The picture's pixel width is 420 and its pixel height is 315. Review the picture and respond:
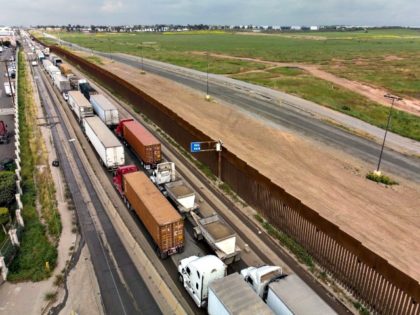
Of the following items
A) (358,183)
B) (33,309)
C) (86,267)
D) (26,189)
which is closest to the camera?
(33,309)

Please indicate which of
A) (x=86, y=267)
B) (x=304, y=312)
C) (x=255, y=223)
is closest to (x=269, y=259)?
(x=255, y=223)

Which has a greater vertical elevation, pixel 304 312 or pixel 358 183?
pixel 304 312

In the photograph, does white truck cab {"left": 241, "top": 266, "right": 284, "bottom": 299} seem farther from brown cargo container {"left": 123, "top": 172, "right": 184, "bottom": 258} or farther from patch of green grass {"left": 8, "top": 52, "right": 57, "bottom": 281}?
patch of green grass {"left": 8, "top": 52, "right": 57, "bottom": 281}

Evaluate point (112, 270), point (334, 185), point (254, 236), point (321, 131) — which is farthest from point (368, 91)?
point (112, 270)

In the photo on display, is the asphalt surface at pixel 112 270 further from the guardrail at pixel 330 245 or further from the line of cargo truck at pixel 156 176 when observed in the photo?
the guardrail at pixel 330 245

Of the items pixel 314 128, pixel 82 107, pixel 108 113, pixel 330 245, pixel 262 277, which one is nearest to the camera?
pixel 262 277

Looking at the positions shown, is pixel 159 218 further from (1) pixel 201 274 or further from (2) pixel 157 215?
(1) pixel 201 274

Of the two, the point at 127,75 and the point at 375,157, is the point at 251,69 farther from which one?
the point at 375,157
